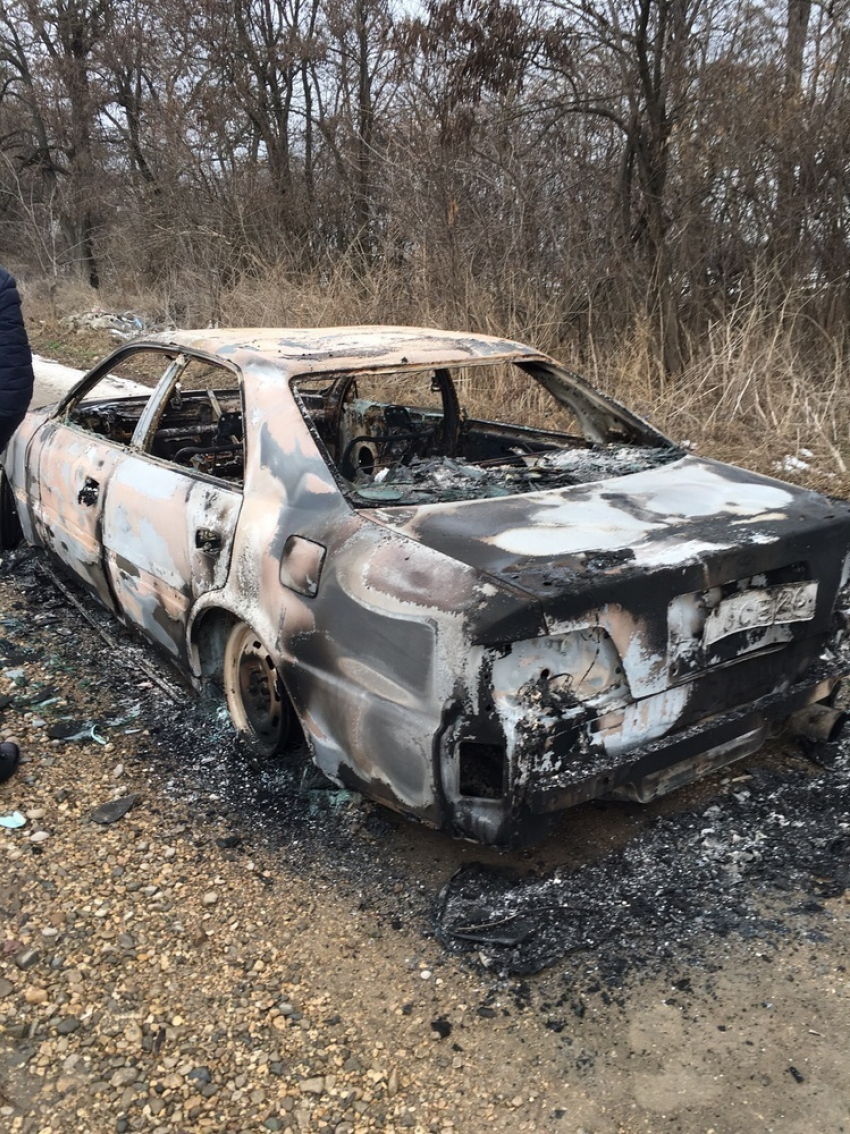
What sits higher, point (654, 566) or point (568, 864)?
point (654, 566)

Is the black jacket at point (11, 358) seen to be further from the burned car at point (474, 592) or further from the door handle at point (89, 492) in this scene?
the door handle at point (89, 492)

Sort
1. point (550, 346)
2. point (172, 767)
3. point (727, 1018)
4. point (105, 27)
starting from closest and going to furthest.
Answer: point (727, 1018) < point (172, 767) < point (550, 346) < point (105, 27)

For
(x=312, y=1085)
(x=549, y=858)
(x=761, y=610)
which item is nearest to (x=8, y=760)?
→ (x=312, y=1085)

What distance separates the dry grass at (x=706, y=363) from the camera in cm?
650

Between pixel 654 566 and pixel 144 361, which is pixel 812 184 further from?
pixel 144 361

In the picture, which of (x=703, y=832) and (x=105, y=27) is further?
(x=105, y=27)

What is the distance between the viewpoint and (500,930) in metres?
2.42

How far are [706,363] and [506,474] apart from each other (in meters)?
4.82

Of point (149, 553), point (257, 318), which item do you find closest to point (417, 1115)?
point (149, 553)

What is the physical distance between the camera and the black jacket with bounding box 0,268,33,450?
3031mm

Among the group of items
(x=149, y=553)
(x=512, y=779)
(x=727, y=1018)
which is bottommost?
(x=727, y=1018)

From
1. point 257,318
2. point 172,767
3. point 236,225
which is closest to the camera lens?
point 172,767

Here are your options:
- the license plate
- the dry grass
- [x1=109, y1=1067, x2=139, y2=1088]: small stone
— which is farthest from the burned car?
the dry grass

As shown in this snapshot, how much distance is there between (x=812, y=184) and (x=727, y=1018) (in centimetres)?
739
